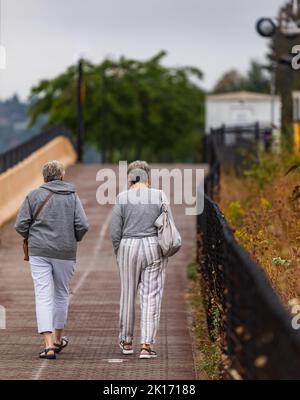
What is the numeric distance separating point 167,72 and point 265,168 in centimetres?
6520

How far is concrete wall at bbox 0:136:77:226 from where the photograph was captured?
25.1 m

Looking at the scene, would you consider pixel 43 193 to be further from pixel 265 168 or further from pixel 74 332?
pixel 265 168

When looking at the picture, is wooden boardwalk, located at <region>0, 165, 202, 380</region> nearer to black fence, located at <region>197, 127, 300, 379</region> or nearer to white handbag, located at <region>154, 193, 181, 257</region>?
white handbag, located at <region>154, 193, 181, 257</region>

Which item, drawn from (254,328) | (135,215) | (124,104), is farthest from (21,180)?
(124,104)

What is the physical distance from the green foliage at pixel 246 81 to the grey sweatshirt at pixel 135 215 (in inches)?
5103

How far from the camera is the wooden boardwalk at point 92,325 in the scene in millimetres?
10297

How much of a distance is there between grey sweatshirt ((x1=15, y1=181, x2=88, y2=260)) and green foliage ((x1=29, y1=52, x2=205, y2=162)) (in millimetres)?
61688

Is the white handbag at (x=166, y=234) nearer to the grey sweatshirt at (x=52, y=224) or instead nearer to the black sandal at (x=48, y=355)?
the grey sweatshirt at (x=52, y=224)

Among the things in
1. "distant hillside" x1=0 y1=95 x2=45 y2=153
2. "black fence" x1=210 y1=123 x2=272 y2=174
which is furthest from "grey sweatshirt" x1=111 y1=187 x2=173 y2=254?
"distant hillside" x1=0 y1=95 x2=45 y2=153

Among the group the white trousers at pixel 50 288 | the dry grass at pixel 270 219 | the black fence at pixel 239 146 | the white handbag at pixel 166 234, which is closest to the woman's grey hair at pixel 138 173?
the white handbag at pixel 166 234

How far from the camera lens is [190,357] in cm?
1104

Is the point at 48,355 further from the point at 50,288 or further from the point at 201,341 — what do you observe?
the point at 201,341

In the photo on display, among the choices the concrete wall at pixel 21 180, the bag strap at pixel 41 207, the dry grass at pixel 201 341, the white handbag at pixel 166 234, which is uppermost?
the bag strap at pixel 41 207

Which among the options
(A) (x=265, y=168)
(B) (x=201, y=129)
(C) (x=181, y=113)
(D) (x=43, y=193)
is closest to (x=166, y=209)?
(D) (x=43, y=193)
